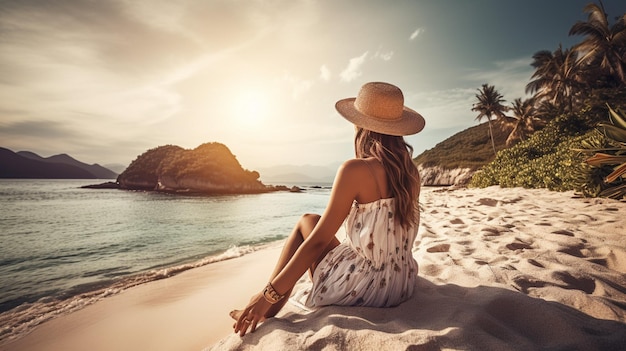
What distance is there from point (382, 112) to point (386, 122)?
0.25 feet

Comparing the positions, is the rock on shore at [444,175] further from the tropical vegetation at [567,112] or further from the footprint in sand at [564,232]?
the footprint in sand at [564,232]

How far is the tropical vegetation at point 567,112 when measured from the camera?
6677 mm

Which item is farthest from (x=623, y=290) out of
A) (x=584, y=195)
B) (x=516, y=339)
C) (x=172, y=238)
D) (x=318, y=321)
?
(x=172, y=238)

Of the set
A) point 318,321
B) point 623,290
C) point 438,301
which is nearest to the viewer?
point 318,321

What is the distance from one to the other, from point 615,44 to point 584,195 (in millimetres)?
26893

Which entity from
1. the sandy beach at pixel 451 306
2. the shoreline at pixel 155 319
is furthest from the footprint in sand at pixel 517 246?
the shoreline at pixel 155 319

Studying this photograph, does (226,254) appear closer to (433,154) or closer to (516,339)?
(516,339)

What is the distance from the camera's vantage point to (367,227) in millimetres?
1659

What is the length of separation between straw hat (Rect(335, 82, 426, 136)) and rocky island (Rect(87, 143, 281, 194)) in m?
55.3

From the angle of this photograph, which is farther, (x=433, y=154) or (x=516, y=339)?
(x=433, y=154)

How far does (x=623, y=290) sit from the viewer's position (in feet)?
6.23

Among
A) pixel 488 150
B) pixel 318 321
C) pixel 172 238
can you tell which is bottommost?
pixel 172 238

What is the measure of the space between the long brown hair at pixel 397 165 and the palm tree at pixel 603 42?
102ft

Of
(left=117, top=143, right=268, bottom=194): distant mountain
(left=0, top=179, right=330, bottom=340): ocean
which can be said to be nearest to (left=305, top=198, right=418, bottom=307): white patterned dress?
(left=0, top=179, right=330, bottom=340): ocean
